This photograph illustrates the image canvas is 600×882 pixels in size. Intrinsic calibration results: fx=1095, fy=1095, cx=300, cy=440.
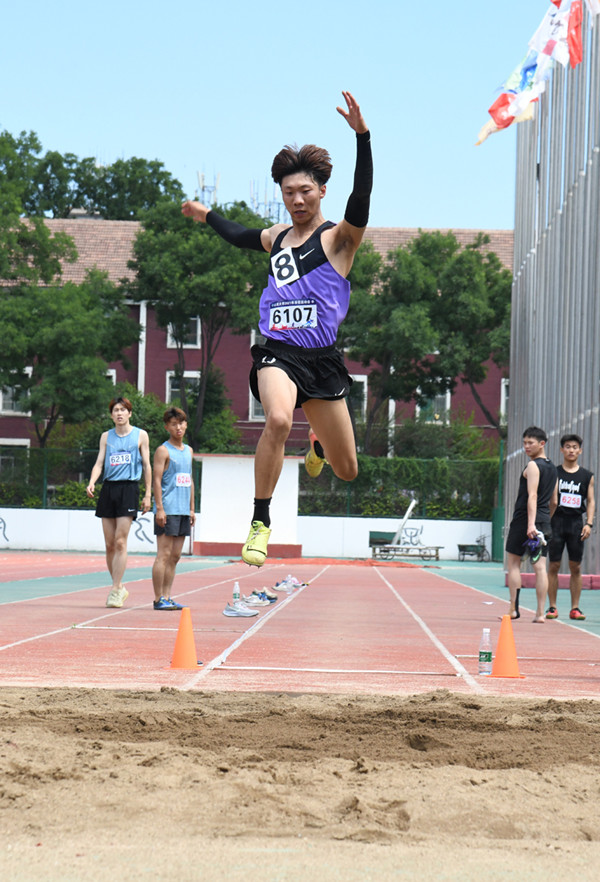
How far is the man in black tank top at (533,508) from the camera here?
10.8 meters

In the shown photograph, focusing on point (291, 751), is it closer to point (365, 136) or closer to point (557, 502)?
point (365, 136)

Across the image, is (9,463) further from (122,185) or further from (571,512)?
(122,185)

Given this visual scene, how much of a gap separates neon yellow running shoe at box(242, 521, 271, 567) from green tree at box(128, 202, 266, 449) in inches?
1365

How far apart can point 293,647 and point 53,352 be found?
1216 inches

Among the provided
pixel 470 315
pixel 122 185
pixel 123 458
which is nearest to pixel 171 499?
pixel 123 458

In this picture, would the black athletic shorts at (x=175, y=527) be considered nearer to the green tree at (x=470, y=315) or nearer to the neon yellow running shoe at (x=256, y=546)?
the neon yellow running shoe at (x=256, y=546)

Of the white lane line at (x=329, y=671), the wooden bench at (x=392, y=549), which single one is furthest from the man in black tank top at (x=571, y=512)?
the wooden bench at (x=392, y=549)

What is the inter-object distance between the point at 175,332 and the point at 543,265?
68.5ft

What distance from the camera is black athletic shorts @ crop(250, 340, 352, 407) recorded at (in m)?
5.48

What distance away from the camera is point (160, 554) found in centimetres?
1064

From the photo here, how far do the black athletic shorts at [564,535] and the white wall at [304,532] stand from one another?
20981 millimetres

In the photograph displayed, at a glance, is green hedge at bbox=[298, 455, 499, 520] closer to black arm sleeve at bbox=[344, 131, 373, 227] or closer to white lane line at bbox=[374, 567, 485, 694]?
white lane line at bbox=[374, 567, 485, 694]

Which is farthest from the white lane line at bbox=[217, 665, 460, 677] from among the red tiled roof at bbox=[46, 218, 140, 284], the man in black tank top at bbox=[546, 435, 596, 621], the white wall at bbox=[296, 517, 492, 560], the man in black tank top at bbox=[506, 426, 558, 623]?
the red tiled roof at bbox=[46, 218, 140, 284]

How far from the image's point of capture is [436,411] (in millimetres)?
47094
